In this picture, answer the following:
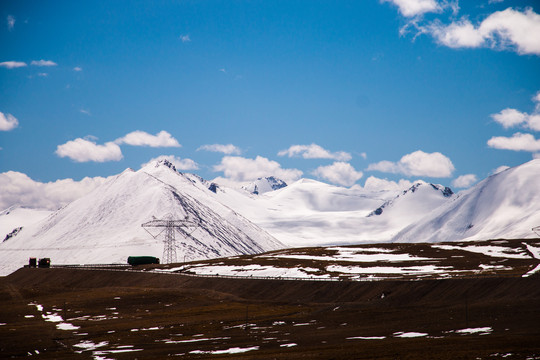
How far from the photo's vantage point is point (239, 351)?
197 feet

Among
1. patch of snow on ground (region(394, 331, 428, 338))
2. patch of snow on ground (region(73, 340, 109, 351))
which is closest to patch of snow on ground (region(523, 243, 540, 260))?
patch of snow on ground (region(394, 331, 428, 338))

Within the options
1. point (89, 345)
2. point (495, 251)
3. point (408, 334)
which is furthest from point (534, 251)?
point (89, 345)

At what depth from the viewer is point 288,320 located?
81.0 meters

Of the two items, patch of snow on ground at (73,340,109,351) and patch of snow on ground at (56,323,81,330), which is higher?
patch of snow on ground at (56,323,81,330)

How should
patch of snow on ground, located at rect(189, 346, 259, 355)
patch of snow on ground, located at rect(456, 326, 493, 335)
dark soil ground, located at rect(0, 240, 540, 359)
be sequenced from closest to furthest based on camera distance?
dark soil ground, located at rect(0, 240, 540, 359) → patch of snow on ground, located at rect(189, 346, 259, 355) → patch of snow on ground, located at rect(456, 326, 493, 335)

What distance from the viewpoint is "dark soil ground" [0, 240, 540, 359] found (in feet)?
189

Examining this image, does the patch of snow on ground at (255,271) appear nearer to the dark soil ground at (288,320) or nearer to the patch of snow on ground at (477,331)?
the dark soil ground at (288,320)

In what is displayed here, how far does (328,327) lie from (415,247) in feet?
437

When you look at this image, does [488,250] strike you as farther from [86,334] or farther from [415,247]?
[86,334]

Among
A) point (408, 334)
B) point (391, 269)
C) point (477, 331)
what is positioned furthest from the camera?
point (391, 269)

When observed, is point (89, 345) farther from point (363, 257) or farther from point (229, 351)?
point (363, 257)

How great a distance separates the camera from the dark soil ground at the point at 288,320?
57.6 meters

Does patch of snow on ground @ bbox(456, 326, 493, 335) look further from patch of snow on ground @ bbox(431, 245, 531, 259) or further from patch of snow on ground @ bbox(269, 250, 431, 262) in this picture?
patch of snow on ground @ bbox(269, 250, 431, 262)

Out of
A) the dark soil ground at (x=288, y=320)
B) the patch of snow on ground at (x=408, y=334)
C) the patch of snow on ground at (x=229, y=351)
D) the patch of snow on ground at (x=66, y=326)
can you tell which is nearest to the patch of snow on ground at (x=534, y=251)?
the dark soil ground at (x=288, y=320)
